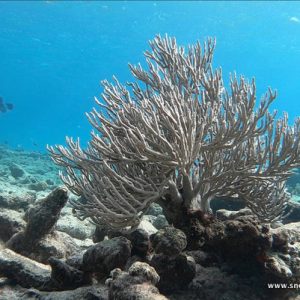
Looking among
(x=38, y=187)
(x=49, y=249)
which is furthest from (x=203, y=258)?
(x=38, y=187)

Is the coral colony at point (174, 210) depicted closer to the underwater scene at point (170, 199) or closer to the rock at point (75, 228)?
the underwater scene at point (170, 199)

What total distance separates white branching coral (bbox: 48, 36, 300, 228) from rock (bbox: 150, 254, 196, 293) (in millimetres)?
699

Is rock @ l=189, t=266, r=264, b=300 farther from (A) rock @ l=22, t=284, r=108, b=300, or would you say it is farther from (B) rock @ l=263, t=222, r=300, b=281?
(A) rock @ l=22, t=284, r=108, b=300

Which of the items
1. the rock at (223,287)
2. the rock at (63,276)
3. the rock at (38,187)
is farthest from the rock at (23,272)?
the rock at (38,187)

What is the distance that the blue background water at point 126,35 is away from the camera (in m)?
37.2

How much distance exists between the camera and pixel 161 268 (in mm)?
3760

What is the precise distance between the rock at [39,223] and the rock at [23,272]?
124cm

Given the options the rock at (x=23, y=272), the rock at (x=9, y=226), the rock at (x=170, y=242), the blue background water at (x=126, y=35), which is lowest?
the rock at (x=23, y=272)

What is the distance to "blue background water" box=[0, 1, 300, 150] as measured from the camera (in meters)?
37.2

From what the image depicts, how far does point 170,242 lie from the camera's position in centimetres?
371

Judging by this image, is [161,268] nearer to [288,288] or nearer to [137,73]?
[288,288]

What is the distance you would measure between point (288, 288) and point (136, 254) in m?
1.93

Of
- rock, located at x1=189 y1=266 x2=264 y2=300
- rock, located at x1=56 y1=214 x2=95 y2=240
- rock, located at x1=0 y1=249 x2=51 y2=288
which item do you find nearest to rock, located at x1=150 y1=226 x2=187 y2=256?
rock, located at x1=189 y1=266 x2=264 y2=300

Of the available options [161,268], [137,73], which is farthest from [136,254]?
[137,73]
